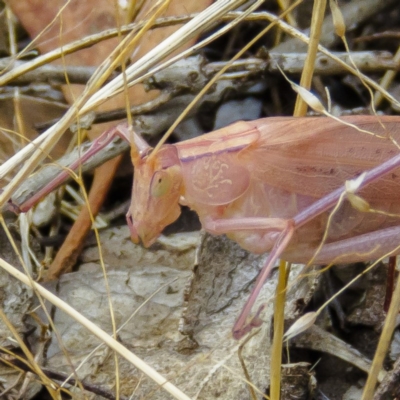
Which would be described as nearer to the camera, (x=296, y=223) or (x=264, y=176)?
(x=296, y=223)

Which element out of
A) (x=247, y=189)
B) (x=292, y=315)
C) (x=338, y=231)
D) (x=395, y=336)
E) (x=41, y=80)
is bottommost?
(x=395, y=336)

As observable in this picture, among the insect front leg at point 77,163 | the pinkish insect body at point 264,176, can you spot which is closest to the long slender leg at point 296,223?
the pinkish insect body at point 264,176

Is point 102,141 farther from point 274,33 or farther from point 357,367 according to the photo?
point 274,33

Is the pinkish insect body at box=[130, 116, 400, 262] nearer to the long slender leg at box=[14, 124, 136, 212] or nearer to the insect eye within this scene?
the insect eye

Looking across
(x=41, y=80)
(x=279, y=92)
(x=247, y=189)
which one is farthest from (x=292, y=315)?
(x=41, y=80)

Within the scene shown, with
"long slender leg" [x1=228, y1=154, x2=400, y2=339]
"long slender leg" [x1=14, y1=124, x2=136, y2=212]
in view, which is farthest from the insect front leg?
"long slender leg" [x1=228, y1=154, x2=400, y2=339]

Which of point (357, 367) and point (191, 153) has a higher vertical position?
point (191, 153)

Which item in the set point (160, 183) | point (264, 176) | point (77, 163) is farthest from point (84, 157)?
point (264, 176)

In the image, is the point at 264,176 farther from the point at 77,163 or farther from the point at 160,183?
the point at 77,163
